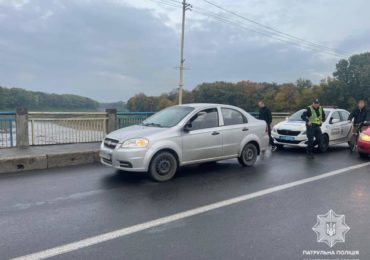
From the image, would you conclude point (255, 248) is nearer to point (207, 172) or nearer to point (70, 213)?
point (70, 213)

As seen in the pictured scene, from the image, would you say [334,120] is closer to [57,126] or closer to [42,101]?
[57,126]

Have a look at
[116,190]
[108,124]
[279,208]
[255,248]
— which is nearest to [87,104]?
[108,124]

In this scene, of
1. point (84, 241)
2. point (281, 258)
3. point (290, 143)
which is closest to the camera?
point (281, 258)

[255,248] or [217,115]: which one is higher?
[217,115]

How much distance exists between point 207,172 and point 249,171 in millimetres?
1019

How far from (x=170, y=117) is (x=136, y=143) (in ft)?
4.40

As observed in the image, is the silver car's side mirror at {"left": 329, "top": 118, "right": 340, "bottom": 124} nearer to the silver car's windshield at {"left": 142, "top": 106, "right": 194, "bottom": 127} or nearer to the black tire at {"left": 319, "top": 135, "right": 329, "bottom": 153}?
the black tire at {"left": 319, "top": 135, "right": 329, "bottom": 153}

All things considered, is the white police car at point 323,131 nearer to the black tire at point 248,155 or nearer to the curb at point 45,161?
the black tire at point 248,155

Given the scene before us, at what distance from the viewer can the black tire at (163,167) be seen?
711 cm

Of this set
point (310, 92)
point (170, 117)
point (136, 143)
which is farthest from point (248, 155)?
point (310, 92)

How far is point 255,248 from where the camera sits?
3979 millimetres

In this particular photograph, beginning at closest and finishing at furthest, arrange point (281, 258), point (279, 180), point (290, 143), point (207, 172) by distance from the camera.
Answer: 1. point (281, 258)
2. point (279, 180)
3. point (207, 172)
4. point (290, 143)

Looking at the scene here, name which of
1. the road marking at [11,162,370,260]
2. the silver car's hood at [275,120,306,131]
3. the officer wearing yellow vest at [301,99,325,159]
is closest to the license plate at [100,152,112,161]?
the road marking at [11,162,370,260]

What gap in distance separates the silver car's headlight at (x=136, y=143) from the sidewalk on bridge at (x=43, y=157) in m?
2.84
